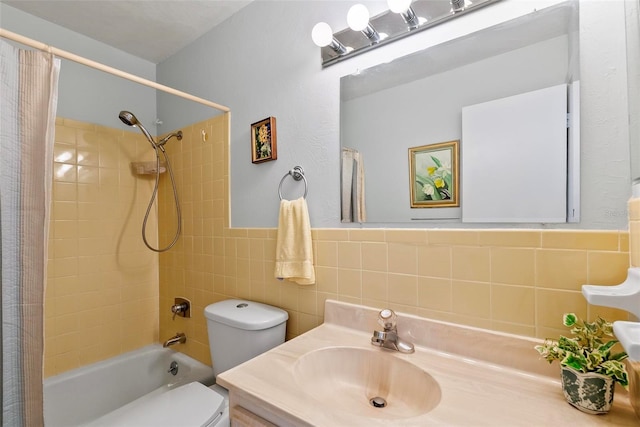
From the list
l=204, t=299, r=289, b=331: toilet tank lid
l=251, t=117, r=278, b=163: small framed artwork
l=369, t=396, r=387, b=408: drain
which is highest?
l=251, t=117, r=278, b=163: small framed artwork

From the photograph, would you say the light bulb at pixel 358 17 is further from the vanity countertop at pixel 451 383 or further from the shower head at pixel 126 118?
the shower head at pixel 126 118

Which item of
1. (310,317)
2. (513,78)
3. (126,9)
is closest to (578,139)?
(513,78)

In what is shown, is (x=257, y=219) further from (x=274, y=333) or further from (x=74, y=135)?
(x=74, y=135)

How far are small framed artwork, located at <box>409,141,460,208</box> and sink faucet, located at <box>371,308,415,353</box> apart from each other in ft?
1.19

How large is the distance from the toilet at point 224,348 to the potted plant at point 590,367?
887mm

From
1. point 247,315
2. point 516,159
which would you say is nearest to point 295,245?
point 247,315

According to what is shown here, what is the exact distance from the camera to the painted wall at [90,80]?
149 cm

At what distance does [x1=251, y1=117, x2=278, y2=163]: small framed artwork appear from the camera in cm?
129

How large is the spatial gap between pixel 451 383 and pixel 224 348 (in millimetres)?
905

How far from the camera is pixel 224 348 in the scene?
1199 millimetres

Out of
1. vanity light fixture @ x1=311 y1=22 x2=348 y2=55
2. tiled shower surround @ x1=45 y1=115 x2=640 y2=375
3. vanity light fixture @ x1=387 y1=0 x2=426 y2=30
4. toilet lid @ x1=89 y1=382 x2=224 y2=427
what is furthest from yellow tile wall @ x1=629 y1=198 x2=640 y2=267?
toilet lid @ x1=89 y1=382 x2=224 y2=427

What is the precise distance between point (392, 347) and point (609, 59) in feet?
3.05

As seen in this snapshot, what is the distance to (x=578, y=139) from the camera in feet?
2.29

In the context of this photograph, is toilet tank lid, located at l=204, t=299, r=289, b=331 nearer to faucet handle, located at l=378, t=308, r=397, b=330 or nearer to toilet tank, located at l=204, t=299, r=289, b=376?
toilet tank, located at l=204, t=299, r=289, b=376
